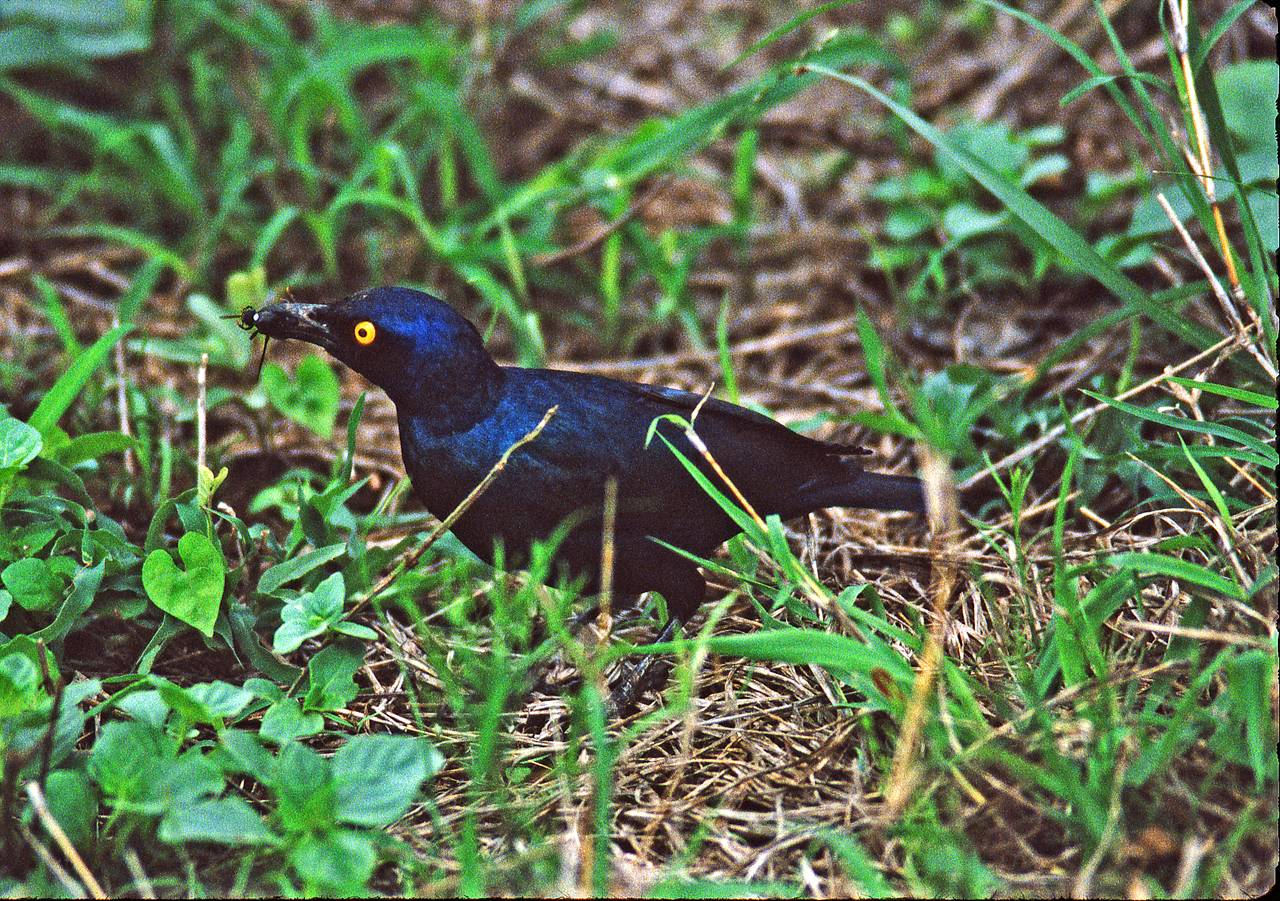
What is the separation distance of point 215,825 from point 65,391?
1.66 meters

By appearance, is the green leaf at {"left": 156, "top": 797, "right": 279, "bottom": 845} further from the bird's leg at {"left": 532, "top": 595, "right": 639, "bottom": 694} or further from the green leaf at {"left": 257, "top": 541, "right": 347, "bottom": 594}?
the bird's leg at {"left": 532, "top": 595, "right": 639, "bottom": 694}

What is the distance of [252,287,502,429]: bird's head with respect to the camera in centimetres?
291

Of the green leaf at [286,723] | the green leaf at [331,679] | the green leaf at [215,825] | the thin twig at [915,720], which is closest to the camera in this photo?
the green leaf at [215,825]

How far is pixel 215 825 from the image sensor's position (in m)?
2.09

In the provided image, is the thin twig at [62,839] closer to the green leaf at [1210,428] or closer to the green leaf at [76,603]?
the green leaf at [76,603]

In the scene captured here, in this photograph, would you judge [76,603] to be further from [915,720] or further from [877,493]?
[877,493]

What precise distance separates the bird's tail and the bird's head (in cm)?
94

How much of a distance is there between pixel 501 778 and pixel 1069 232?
2097 millimetres

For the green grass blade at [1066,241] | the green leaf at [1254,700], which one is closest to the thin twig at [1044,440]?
the green grass blade at [1066,241]

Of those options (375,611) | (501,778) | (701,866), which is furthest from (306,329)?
(701,866)

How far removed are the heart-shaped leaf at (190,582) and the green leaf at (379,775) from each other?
659 millimetres

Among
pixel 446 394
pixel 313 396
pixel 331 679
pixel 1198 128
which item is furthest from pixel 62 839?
pixel 1198 128

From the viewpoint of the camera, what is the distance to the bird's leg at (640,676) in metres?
3.06

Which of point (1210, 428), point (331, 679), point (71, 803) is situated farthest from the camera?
point (1210, 428)
